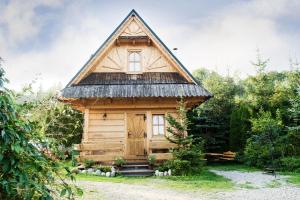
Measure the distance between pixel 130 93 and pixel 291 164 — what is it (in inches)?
323

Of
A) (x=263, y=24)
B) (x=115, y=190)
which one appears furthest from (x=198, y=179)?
(x=263, y=24)

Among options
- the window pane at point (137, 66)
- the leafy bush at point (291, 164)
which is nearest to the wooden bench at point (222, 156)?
the leafy bush at point (291, 164)

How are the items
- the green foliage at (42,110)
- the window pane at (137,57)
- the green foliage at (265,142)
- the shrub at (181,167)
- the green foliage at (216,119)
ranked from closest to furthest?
1. the green foliage at (42,110)
2. the shrub at (181,167)
3. the green foliage at (265,142)
4. the window pane at (137,57)
5. the green foliage at (216,119)

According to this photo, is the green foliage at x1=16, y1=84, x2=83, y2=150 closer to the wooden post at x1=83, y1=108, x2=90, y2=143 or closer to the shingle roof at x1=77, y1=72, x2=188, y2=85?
the wooden post at x1=83, y1=108, x2=90, y2=143

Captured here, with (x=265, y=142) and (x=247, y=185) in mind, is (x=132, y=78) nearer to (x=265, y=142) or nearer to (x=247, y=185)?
(x=265, y=142)

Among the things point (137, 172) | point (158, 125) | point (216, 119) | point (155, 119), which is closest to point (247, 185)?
point (137, 172)

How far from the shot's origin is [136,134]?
1530 cm

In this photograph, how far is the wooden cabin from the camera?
1437 centimetres

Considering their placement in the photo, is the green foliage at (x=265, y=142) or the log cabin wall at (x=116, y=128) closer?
the green foliage at (x=265, y=142)

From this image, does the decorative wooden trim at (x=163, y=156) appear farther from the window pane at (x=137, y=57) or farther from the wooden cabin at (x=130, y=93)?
the window pane at (x=137, y=57)

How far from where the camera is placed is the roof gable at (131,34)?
15.4 metres

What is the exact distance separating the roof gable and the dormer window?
1015 mm

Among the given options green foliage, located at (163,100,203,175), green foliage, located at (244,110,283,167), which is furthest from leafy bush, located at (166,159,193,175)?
green foliage, located at (244,110,283,167)

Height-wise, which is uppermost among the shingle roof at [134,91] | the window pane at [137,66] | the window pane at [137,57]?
the window pane at [137,57]
